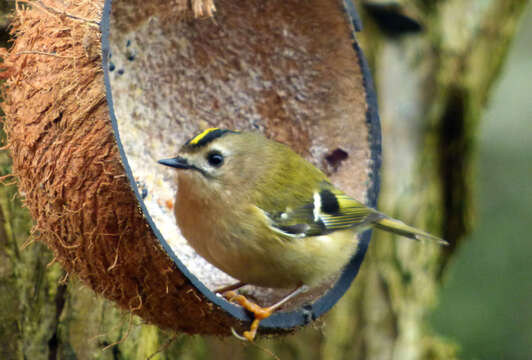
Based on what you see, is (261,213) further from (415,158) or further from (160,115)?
(415,158)

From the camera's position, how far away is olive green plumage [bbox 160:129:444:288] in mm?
2615

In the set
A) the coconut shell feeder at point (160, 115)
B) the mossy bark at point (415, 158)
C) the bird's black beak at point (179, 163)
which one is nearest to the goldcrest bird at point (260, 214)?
the bird's black beak at point (179, 163)

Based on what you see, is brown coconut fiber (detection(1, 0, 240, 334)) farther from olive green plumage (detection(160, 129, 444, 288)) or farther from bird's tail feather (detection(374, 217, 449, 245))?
bird's tail feather (detection(374, 217, 449, 245))

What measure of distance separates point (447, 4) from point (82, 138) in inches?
147

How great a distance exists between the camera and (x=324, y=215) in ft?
9.54

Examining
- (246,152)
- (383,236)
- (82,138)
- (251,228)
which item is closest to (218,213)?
(251,228)

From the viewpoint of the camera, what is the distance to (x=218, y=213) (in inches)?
104

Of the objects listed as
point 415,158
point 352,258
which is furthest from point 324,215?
point 415,158

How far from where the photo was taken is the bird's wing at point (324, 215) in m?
2.75

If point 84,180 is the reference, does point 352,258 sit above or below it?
below

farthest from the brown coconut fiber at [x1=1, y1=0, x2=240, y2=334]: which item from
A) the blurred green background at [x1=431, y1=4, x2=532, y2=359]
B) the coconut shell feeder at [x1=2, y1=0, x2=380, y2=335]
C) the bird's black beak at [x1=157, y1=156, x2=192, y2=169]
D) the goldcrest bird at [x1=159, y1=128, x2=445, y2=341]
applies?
the blurred green background at [x1=431, y1=4, x2=532, y2=359]

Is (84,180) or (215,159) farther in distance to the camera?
(215,159)

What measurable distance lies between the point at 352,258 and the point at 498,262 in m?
6.72

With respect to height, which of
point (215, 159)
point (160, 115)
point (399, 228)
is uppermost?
point (215, 159)
